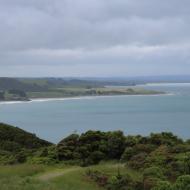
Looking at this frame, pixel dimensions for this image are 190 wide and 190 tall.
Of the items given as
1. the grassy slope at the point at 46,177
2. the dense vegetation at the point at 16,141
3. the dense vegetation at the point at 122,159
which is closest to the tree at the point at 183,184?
the dense vegetation at the point at 122,159

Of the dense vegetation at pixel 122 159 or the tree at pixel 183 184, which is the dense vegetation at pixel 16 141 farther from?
the tree at pixel 183 184

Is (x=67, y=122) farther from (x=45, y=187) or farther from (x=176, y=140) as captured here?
(x=45, y=187)

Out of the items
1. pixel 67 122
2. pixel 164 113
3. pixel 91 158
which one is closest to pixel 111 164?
pixel 91 158

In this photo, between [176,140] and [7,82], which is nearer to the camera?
[176,140]

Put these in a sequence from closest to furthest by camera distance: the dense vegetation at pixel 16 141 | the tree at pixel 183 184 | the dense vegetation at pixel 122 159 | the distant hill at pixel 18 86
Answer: the tree at pixel 183 184, the dense vegetation at pixel 122 159, the dense vegetation at pixel 16 141, the distant hill at pixel 18 86

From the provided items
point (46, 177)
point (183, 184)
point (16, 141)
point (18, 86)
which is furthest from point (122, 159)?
point (18, 86)

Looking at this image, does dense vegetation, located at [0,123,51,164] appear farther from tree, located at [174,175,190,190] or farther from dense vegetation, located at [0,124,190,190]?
tree, located at [174,175,190,190]
